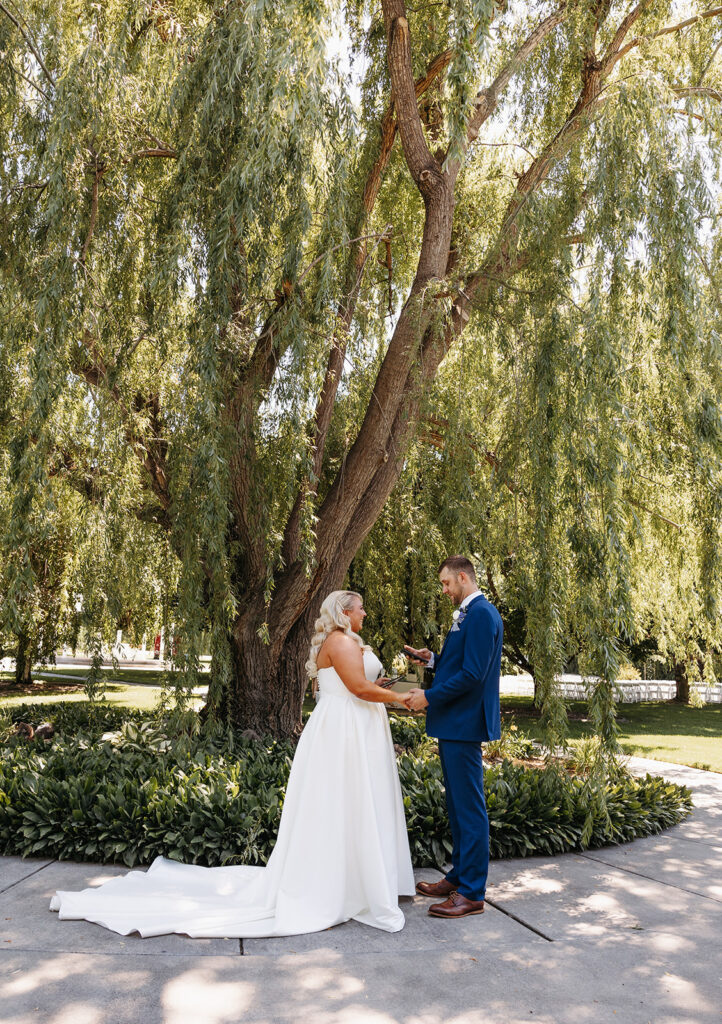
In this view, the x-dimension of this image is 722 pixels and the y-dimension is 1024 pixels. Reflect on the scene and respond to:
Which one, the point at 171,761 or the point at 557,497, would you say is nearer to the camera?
the point at 557,497

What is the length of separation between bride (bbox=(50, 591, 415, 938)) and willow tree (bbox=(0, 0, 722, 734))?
1.61 metres

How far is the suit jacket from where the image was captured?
14.4 ft

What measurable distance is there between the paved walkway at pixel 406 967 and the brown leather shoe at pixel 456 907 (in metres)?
0.05

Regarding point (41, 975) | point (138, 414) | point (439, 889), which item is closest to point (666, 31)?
point (138, 414)

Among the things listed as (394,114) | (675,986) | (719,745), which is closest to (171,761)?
(675,986)

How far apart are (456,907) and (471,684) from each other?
116 centimetres

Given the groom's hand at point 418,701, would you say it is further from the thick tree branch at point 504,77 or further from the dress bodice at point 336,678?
the thick tree branch at point 504,77

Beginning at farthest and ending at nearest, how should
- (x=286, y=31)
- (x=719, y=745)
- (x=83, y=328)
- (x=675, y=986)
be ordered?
(x=719, y=745) < (x=83, y=328) < (x=286, y=31) < (x=675, y=986)

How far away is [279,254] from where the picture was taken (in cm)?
630

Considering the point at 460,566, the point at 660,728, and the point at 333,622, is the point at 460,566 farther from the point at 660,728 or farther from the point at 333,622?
the point at 660,728

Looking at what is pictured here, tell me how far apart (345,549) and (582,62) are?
5127mm

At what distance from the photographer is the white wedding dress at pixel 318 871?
13.4 feet

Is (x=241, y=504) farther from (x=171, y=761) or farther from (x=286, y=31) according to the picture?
(x=286, y=31)

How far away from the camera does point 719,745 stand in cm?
1379
